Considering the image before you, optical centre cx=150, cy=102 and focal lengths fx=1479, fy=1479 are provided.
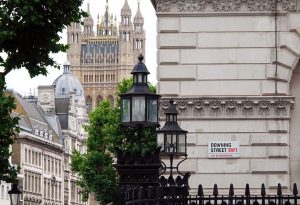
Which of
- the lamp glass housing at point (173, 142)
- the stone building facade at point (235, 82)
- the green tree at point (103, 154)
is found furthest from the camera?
the green tree at point (103, 154)

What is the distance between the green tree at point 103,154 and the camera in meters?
61.2

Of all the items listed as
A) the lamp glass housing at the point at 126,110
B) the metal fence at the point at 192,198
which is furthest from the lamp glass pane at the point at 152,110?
the metal fence at the point at 192,198

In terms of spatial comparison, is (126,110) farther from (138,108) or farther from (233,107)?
(233,107)

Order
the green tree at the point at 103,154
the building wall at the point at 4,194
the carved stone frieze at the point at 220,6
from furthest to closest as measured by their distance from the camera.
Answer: the building wall at the point at 4,194, the green tree at the point at 103,154, the carved stone frieze at the point at 220,6

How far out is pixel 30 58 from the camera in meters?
26.7

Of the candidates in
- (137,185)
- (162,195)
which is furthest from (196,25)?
(162,195)

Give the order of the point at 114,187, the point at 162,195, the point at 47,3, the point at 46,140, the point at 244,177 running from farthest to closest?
1. the point at 46,140
2. the point at 114,187
3. the point at 244,177
4. the point at 47,3
5. the point at 162,195

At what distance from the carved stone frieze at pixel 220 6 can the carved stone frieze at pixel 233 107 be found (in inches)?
79.8

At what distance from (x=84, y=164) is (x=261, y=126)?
33287 mm

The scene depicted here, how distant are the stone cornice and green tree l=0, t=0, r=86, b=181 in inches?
265

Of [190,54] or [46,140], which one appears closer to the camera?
[190,54]

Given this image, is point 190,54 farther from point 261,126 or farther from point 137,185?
point 137,185

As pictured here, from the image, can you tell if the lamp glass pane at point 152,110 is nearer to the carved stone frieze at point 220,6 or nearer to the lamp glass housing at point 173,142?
the lamp glass housing at point 173,142

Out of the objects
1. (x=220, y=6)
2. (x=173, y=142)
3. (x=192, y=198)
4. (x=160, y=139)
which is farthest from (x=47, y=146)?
(x=192, y=198)
